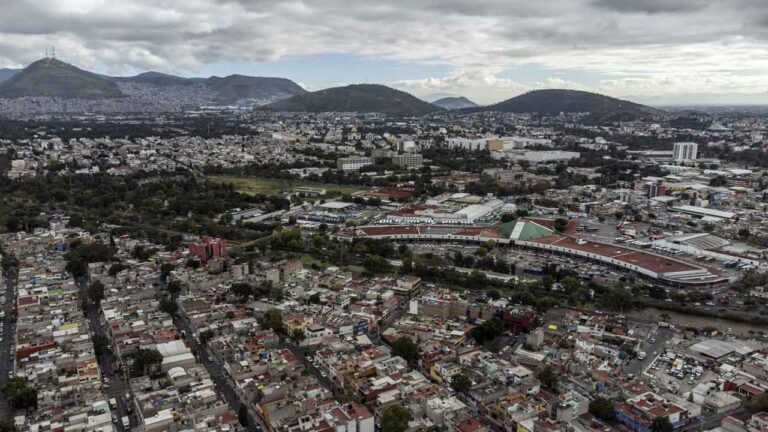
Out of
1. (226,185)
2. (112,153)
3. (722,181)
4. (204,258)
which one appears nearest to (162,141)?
(112,153)

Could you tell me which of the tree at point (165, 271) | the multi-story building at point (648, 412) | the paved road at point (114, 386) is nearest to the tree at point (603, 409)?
the multi-story building at point (648, 412)

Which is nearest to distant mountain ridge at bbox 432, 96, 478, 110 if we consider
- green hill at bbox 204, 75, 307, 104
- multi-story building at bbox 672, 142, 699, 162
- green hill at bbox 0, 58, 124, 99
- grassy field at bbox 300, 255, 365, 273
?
green hill at bbox 204, 75, 307, 104

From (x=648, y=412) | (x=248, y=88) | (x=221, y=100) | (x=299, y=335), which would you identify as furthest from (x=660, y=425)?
(x=248, y=88)

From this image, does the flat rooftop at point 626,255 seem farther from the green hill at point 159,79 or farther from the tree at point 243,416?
the green hill at point 159,79

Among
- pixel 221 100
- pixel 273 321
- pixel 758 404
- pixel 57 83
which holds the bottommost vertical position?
pixel 273 321

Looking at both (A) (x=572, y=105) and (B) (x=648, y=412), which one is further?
(A) (x=572, y=105)

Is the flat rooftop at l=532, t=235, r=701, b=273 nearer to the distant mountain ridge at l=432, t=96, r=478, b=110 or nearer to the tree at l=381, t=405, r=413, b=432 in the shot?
the tree at l=381, t=405, r=413, b=432

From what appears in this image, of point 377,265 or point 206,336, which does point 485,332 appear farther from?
point 206,336
